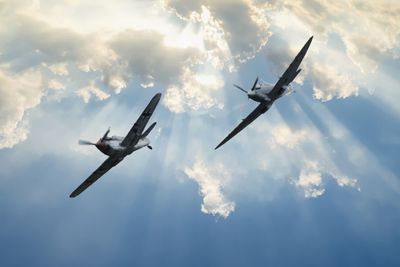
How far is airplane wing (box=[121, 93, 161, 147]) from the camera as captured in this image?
6212cm

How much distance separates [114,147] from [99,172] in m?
11.2

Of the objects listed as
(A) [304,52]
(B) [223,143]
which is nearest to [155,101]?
(B) [223,143]

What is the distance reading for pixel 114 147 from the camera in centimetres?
6209

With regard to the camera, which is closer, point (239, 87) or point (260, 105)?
point (239, 87)

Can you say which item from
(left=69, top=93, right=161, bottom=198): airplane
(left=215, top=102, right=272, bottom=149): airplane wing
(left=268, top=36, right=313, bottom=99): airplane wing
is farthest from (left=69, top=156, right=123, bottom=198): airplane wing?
(left=268, top=36, right=313, bottom=99): airplane wing

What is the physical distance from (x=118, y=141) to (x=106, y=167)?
8.78 m

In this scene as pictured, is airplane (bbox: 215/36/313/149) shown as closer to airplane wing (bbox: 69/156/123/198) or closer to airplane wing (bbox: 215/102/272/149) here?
airplane wing (bbox: 215/102/272/149)

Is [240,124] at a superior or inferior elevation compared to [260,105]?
inferior

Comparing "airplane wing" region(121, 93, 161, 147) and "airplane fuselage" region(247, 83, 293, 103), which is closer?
"airplane wing" region(121, 93, 161, 147)

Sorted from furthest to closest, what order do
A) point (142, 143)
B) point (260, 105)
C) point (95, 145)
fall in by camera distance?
point (260, 105), point (142, 143), point (95, 145)

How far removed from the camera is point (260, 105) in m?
70.9

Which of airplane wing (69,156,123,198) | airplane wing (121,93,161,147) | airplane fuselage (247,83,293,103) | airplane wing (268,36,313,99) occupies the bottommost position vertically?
airplane wing (69,156,123,198)

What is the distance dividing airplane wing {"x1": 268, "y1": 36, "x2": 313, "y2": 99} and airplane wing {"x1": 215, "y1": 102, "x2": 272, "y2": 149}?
96.9 inches

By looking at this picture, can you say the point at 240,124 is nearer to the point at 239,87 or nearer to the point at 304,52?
the point at 239,87
